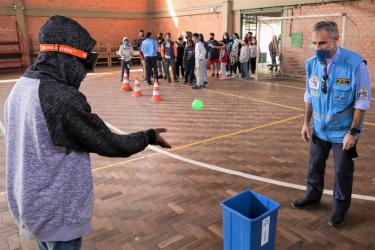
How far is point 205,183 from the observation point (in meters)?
4.16

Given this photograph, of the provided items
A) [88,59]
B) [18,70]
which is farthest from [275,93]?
[18,70]

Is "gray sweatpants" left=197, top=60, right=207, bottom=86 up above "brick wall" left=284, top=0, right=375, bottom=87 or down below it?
below

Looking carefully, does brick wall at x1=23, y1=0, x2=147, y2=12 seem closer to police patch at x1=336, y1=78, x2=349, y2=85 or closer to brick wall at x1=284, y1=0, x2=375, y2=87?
brick wall at x1=284, y1=0, x2=375, y2=87

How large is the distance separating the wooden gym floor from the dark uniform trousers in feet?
0.67

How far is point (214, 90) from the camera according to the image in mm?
11227

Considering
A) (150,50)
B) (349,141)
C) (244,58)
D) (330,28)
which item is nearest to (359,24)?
(244,58)

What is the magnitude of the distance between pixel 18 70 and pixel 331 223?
1744 centimetres

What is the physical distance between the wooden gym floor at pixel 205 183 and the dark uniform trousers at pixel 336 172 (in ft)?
0.67

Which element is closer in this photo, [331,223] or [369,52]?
[331,223]

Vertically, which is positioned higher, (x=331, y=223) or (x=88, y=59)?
(x=88, y=59)

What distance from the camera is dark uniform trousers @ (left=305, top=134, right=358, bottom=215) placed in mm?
3057

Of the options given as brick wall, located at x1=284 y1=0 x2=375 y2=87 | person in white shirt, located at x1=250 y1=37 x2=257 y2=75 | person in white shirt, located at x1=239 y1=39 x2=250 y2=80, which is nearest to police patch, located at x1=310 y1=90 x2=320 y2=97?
brick wall, located at x1=284 y1=0 x2=375 y2=87

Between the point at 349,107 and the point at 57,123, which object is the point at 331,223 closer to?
the point at 349,107

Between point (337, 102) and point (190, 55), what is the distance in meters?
9.05
